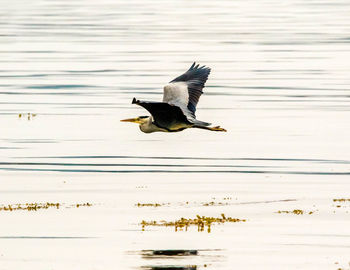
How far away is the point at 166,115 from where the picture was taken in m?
15.9

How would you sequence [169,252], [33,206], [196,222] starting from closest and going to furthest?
[169,252], [196,222], [33,206]

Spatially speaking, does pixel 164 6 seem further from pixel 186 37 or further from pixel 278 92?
pixel 278 92

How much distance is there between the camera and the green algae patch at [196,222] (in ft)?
42.0

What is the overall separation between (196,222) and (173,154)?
5739mm

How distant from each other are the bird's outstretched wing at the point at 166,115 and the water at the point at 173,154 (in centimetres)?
68

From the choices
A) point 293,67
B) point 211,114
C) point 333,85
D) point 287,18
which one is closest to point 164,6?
point 287,18

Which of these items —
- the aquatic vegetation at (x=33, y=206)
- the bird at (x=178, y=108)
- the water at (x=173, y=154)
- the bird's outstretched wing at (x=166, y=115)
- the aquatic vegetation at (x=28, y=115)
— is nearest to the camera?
the water at (x=173, y=154)

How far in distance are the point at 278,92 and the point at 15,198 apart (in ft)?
42.9

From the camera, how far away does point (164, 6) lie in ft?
232

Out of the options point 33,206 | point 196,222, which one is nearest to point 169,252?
point 196,222

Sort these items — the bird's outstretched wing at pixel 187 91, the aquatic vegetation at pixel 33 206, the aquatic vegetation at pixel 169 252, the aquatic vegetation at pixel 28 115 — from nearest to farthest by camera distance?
the aquatic vegetation at pixel 169 252, the aquatic vegetation at pixel 33 206, the bird's outstretched wing at pixel 187 91, the aquatic vegetation at pixel 28 115

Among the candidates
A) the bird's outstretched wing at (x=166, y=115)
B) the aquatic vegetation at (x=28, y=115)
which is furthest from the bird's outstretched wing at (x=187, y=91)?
the aquatic vegetation at (x=28, y=115)

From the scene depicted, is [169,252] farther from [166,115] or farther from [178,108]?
[166,115]

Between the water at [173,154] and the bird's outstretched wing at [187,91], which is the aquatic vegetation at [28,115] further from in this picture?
the bird's outstretched wing at [187,91]
